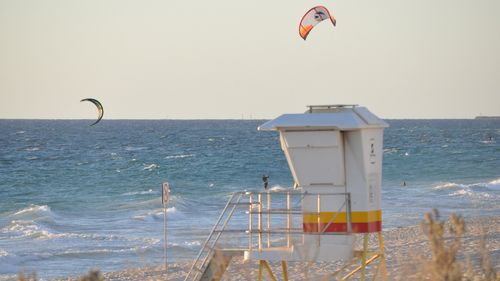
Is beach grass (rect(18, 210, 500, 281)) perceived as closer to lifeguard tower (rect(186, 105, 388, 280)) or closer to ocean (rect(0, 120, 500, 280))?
lifeguard tower (rect(186, 105, 388, 280))

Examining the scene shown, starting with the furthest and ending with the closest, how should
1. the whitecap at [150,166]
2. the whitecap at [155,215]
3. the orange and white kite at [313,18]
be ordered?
the whitecap at [150,166]
the whitecap at [155,215]
the orange and white kite at [313,18]

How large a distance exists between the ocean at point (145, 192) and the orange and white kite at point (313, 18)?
10.8m

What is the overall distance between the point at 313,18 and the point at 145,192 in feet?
119

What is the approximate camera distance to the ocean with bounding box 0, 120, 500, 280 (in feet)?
86.5

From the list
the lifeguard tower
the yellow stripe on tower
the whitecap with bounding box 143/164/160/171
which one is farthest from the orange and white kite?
the whitecap with bounding box 143/164/160/171

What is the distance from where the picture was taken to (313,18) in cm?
1341

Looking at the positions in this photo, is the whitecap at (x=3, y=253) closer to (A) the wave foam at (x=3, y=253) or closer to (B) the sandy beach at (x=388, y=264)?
(A) the wave foam at (x=3, y=253)

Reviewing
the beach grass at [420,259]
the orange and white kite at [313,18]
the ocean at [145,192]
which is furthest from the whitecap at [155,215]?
the orange and white kite at [313,18]

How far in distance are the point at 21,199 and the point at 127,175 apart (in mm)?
15926

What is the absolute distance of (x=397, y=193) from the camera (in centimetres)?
4459

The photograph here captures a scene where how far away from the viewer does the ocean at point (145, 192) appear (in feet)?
86.5

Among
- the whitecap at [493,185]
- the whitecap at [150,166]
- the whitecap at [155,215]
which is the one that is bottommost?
the whitecap at [155,215]

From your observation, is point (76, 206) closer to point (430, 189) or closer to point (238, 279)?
point (430, 189)

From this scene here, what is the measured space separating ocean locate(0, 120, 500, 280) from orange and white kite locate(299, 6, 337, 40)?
10.8 m
